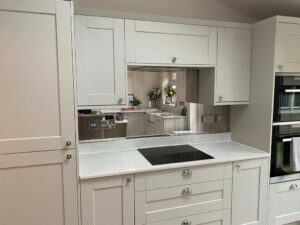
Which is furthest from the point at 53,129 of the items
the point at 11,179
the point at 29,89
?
the point at 11,179

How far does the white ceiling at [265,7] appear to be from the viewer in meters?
2.27

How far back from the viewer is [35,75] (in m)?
1.53

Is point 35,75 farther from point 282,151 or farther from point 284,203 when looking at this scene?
point 284,203

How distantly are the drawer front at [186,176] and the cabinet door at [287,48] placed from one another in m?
1.01

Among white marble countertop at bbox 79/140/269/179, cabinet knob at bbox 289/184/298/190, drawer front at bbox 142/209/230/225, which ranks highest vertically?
white marble countertop at bbox 79/140/269/179

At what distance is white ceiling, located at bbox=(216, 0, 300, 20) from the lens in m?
2.27

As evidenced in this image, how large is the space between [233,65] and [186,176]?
3.77 ft


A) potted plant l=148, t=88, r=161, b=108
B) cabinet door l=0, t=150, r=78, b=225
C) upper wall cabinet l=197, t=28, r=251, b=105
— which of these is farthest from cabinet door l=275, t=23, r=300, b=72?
cabinet door l=0, t=150, r=78, b=225

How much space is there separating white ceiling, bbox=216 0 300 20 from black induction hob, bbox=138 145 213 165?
1544 mm

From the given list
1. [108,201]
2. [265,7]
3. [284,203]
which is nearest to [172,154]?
[108,201]

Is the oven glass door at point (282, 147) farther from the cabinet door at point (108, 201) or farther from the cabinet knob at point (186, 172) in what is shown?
the cabinet door at point (108, 201)

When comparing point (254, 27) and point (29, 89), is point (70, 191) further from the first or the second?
point (254, 27)

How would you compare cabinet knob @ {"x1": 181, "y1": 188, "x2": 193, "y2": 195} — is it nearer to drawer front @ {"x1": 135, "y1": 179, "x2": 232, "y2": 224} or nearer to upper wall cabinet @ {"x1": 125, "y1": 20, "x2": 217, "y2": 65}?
drawer front @ {"x1": 135, "y1": 179, "x2": 232, "y2": 224}

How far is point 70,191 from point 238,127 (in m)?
1.80
